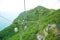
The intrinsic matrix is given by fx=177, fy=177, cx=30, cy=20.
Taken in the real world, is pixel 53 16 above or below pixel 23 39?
above

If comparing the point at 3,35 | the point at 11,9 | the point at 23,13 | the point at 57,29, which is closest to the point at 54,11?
the point at 57,29

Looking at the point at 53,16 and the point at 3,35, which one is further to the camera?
the point at 3,35

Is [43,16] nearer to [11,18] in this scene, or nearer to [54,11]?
[54,11]

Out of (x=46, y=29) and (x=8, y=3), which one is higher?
(x=8, y=3)

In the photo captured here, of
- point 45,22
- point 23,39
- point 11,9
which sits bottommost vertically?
point 23,39

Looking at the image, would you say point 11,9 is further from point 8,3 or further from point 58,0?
point 58,0

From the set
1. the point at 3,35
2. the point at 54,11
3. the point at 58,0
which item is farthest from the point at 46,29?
the point at 3,35
